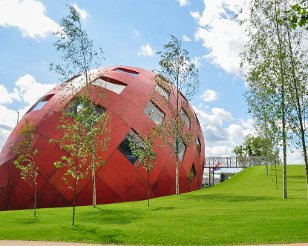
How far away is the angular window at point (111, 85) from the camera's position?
107ft

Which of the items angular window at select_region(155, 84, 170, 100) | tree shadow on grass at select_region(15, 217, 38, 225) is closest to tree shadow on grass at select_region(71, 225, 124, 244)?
tree shadow on grass at select_region(15, 217, 38, 225)

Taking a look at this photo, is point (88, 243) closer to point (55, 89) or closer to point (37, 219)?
point (37, 219)

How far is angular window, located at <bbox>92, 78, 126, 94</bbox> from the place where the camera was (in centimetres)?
3262

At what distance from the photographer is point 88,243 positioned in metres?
13.1

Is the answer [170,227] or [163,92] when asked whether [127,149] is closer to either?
[163,92]

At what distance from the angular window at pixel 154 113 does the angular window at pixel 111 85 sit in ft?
9.29

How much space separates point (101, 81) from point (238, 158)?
34203 millimetres

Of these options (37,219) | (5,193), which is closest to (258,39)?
(37,219)

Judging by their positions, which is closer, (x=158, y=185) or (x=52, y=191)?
(x=52, y=191)

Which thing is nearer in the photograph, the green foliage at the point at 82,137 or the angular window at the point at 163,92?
the green foliage at the point at 82,137

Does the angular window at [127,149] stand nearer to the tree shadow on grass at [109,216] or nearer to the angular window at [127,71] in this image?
the angular window at [127,71]

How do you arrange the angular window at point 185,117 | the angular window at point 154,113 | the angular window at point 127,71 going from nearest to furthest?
the angular window at point 154,113, the angular window at point 127,71, the angular window at point 185,117

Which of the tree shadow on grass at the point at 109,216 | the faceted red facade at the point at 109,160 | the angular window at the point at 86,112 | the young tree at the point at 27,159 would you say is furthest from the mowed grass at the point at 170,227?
the faceted red facade at the point at 109,160

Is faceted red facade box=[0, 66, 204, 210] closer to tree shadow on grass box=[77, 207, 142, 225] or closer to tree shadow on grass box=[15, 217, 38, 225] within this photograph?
tree shadow on grass box=[77, 207, 142, 225]
